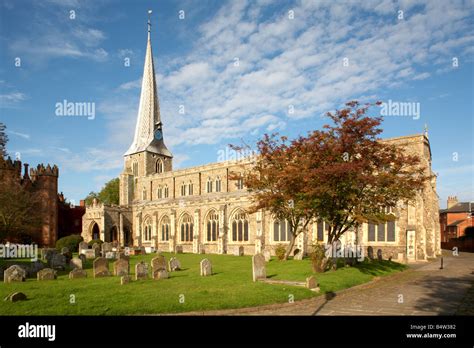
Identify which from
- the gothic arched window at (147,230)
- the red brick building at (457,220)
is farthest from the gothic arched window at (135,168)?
the red brick building at (457,220)

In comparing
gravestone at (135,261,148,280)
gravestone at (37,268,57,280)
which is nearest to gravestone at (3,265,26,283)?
gravestone at (37,268,57,280)

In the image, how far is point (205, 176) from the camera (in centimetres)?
4294

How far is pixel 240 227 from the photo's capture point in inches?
1356

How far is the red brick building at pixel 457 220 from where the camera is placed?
49.4 metres

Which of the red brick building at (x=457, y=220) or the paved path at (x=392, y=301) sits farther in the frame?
the red brick building at (x=457, y=220)

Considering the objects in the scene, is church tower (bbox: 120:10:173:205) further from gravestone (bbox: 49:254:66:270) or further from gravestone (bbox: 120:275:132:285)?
gravestone (bbox: 120:275:132:285)

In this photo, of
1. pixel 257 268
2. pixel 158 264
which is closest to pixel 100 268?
pixel 158 264

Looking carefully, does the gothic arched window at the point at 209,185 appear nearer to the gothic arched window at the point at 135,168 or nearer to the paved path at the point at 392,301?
the gothic arched window at the point at 135,168

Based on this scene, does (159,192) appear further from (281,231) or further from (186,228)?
(281,231)

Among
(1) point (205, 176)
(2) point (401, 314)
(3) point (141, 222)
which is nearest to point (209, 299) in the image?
(2) point (401, 314)

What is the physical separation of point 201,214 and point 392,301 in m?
27.6

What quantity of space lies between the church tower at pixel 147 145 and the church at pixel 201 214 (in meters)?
0.14

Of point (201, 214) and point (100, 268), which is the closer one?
point (100, 268)

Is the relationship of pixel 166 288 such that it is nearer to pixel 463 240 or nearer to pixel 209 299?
pixel 209 299
